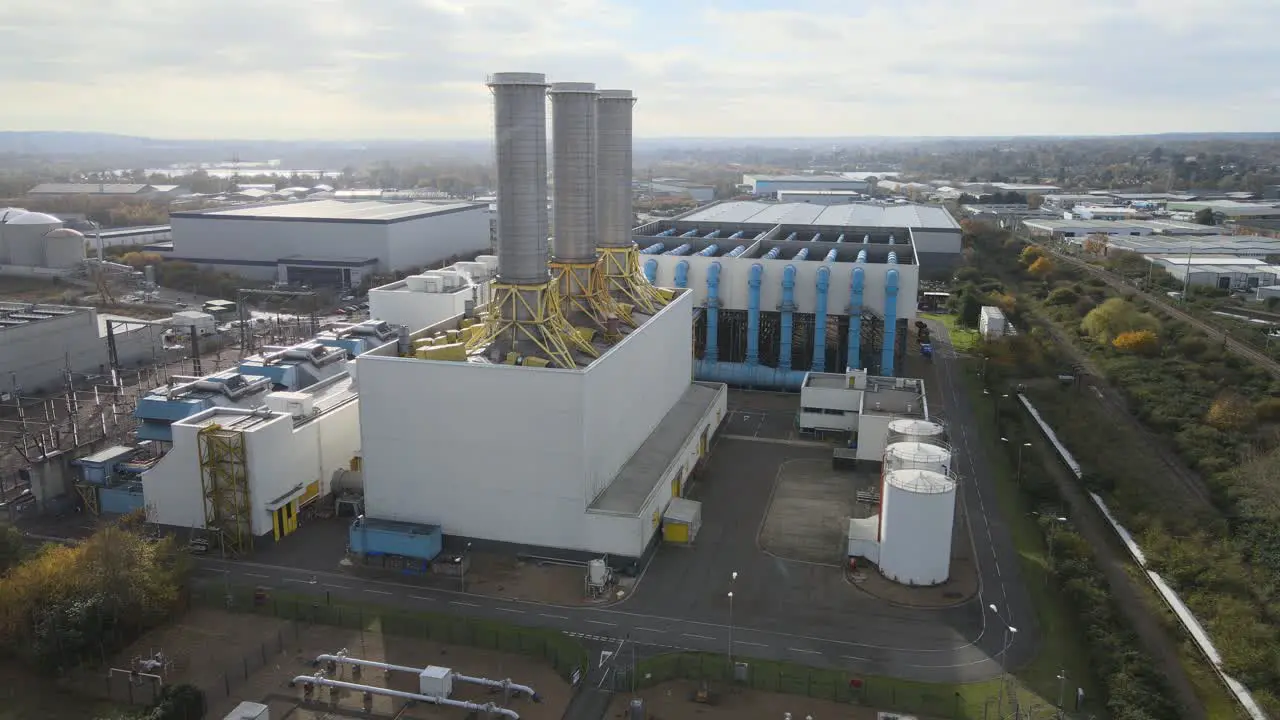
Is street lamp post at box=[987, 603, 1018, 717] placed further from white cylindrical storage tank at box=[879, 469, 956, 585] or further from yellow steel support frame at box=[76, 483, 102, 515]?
yellow steel support frame at box=[76, 483, 102, 515]

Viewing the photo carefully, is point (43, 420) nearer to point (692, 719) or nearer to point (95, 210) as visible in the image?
point (692, 719)

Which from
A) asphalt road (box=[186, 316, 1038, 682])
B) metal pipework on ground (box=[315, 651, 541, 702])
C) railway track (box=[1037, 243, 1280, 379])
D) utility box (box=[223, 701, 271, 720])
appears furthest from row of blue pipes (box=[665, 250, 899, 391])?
utility box (box=[223, 701, 271, 720])

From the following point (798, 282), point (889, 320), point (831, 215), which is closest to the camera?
point (889, 320)

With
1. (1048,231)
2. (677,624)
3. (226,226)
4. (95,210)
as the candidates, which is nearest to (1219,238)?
(1048,231)

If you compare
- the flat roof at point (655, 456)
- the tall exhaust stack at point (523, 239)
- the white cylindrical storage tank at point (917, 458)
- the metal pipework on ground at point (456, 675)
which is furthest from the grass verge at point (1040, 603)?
the tall exhaust stack at point (523, 239)

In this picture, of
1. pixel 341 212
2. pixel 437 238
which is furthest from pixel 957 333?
pixel 341 212

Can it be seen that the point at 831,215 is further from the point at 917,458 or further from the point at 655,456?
the point at 917,458
